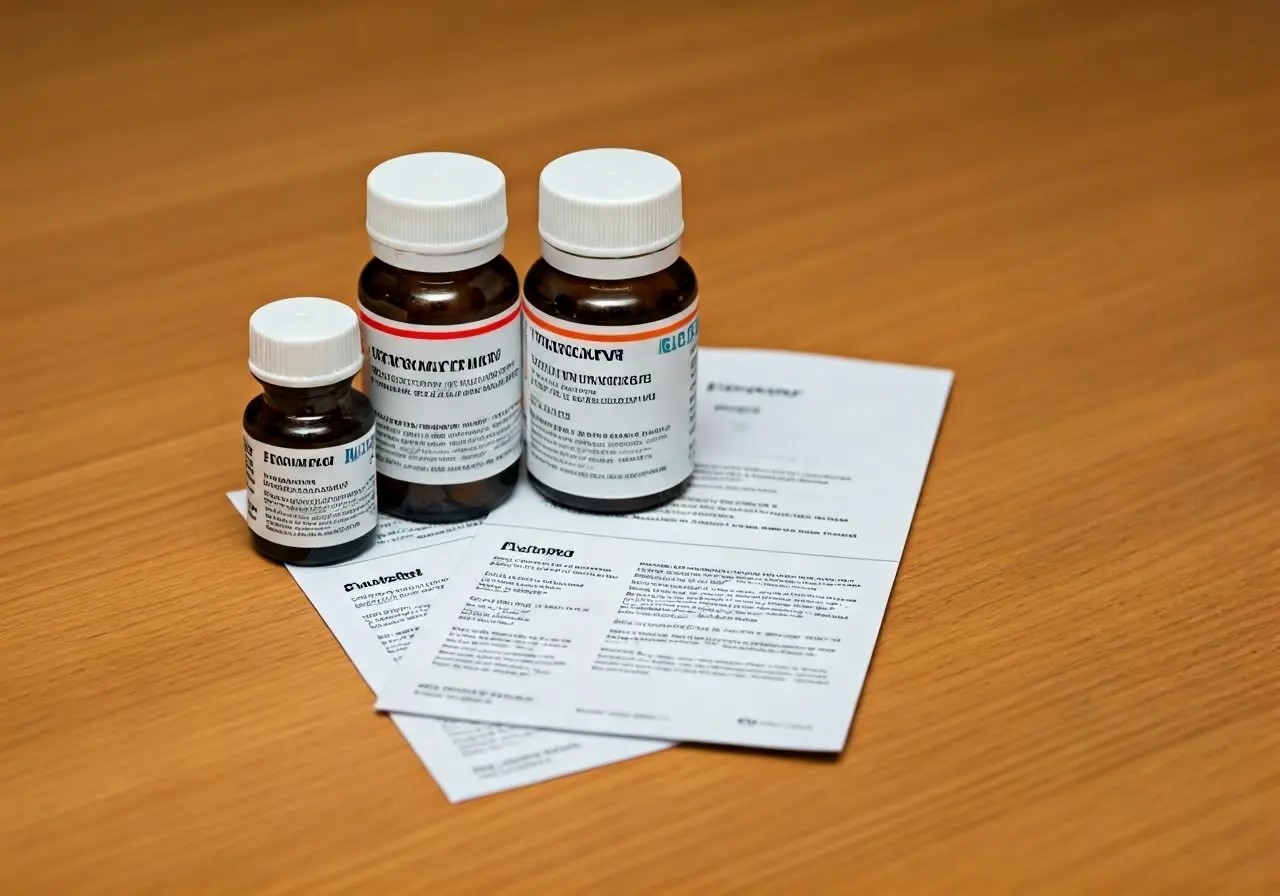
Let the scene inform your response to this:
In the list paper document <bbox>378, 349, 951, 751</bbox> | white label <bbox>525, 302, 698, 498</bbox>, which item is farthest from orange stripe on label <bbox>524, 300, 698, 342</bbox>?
paper document <bbox>378, 349, 951, 751</bbox>

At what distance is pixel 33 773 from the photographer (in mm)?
717

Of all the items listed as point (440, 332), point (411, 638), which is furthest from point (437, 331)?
point (411, 638)

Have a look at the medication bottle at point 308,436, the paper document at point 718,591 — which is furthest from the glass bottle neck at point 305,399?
the paper document at point 718,591

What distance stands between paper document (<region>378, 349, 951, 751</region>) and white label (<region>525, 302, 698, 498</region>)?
0.07 ft

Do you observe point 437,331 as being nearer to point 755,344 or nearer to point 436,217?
point 436,217

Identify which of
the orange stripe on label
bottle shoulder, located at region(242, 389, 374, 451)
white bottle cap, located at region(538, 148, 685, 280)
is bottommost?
bottle shoulder, located at region(242, 389, 374, 451)

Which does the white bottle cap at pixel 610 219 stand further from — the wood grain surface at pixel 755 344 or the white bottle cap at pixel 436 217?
the wood grain surface at pixel 755 344

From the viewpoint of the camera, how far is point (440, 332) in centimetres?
83

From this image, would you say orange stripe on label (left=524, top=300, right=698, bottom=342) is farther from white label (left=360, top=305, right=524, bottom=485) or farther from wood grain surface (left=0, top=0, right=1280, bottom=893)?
wood grain surface (left=0, top=0, right=1280, bottom=893)

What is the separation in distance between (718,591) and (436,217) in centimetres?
22

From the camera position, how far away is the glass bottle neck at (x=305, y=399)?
2.66ft

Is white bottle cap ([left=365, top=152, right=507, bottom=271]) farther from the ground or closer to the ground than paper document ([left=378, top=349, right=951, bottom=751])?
farther from the ground

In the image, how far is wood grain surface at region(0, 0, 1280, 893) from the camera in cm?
69

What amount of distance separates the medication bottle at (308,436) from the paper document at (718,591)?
0.22 feet
